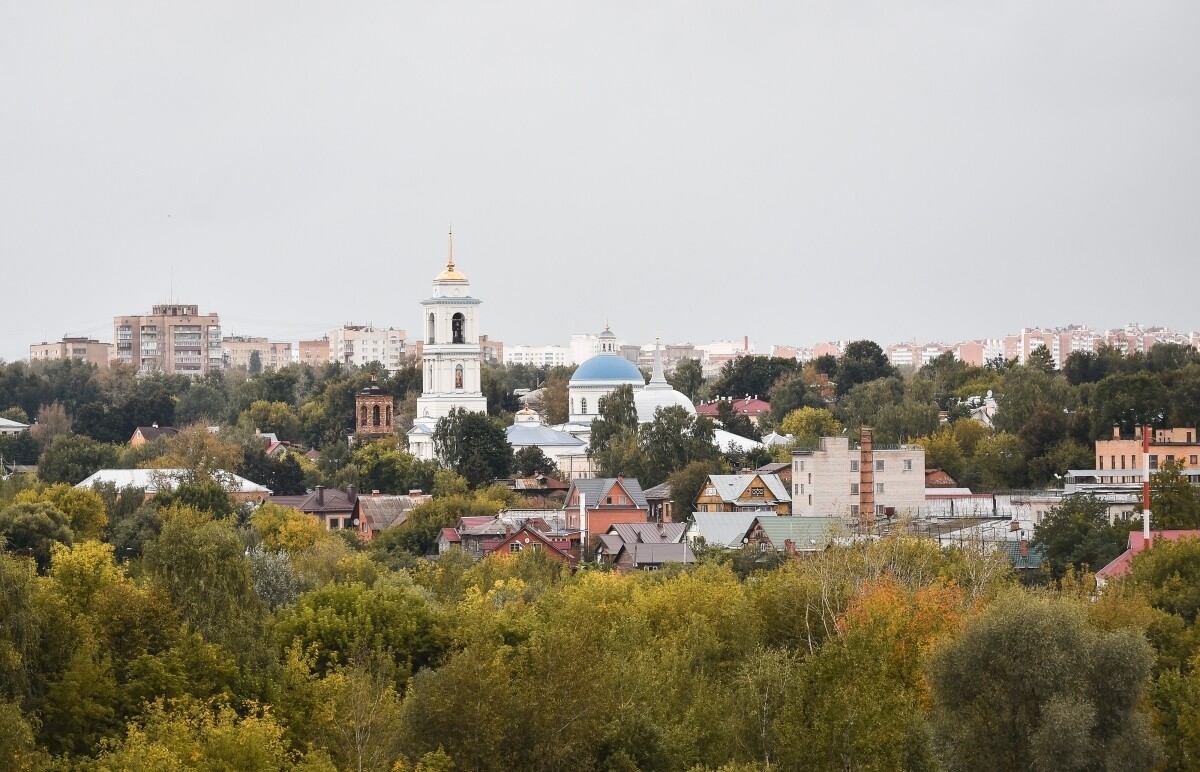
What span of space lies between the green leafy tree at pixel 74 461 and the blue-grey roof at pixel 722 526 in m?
25.0

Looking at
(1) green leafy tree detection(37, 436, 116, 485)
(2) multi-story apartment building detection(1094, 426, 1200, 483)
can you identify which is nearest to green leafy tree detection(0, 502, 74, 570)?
(1) green leafy tree detection(37, 436, 116, 485)

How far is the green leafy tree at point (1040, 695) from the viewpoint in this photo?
27172 mm

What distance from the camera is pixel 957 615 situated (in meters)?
33.3

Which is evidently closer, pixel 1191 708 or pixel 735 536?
pixel 1191 708

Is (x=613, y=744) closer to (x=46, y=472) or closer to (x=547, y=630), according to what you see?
(x=547, y=630)

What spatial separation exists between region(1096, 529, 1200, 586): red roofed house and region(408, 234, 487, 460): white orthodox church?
49.6 metres

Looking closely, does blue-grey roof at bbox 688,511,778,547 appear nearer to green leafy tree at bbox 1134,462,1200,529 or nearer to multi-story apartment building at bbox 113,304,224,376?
green leafy tree at bbox 1134,462,1200,529

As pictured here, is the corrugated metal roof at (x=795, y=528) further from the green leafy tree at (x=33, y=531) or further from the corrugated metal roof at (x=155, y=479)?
Result: the corrugated metal roof at (x=155, y=479)

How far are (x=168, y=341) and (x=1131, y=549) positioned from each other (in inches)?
5609

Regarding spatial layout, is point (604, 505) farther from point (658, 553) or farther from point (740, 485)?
point (658, 553)

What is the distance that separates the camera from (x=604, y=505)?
203ft

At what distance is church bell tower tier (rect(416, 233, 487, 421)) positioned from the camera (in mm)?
93188

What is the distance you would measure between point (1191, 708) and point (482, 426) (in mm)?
50799

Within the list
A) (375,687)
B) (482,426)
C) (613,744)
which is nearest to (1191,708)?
(613,744)
